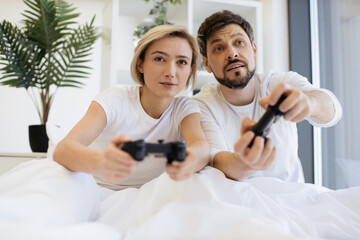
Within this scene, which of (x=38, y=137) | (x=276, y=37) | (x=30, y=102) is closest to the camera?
(x=38, y=137)

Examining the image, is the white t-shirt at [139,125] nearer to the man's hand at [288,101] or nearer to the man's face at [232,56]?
the man's face at [232,56]

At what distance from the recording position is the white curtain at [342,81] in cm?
186

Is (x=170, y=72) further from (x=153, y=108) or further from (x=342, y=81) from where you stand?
(x=342, y=81)

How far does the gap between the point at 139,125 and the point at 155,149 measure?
58 cm

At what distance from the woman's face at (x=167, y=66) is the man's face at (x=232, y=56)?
215 mm

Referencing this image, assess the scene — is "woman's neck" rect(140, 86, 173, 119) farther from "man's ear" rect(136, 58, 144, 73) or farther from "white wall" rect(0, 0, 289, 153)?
"white wall" rect(0, 0, 289, 153)

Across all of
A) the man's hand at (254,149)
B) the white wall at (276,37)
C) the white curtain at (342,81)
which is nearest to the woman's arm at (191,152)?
the man's hand at (254,149)

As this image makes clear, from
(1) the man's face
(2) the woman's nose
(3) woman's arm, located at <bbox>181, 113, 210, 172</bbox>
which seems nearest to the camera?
(3) woman's arm, located at <bbox>181, 113, 210, 172</bbox>

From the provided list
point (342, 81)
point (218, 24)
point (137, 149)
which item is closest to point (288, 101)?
point (137, 149)

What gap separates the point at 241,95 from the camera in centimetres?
136

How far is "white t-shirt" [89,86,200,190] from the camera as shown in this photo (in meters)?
1.14

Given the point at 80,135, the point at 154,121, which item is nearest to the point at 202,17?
the point at 154,121

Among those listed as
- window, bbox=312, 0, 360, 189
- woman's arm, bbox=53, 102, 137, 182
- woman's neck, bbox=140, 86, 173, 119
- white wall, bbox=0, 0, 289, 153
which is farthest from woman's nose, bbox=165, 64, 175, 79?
white wall, bbox=0, 0, 289, 153

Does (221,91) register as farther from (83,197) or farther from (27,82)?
(27,82)
